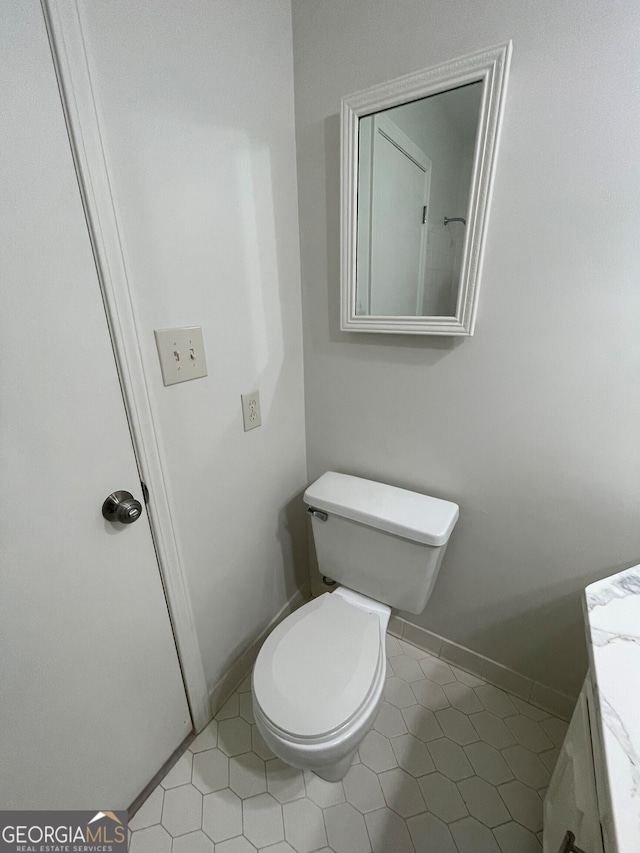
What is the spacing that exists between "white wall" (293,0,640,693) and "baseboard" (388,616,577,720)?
0.14 feet

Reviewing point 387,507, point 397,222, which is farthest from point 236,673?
point 397,222

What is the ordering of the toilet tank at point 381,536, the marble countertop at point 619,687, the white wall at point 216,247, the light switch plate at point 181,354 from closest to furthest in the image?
the marble countertop at point 619,687, the white wall at point 216,247, the light switch plate at point 181,354, the toilet tank at point 381,536

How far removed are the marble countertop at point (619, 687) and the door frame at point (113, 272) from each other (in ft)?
2.91

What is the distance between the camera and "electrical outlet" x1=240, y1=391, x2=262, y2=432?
1033 mm

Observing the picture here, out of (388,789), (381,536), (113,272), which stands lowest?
(388,789)

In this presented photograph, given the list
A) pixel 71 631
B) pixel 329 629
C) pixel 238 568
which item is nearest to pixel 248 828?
pixel 329 629

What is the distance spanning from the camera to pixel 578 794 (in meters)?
0.62

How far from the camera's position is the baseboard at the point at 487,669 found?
114cm

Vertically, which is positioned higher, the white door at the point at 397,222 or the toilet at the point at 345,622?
the white door at the point at 397,222

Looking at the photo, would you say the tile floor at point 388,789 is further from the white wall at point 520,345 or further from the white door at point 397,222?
the white door at point 397,222

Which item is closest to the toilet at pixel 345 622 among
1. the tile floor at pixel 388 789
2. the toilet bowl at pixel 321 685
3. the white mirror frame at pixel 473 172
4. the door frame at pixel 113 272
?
the toilet bowl at pixel 321 685

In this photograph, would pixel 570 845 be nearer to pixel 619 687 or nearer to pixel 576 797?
pixel 576 797

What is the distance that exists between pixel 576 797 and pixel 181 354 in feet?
3.83

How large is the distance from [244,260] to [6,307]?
558mm
